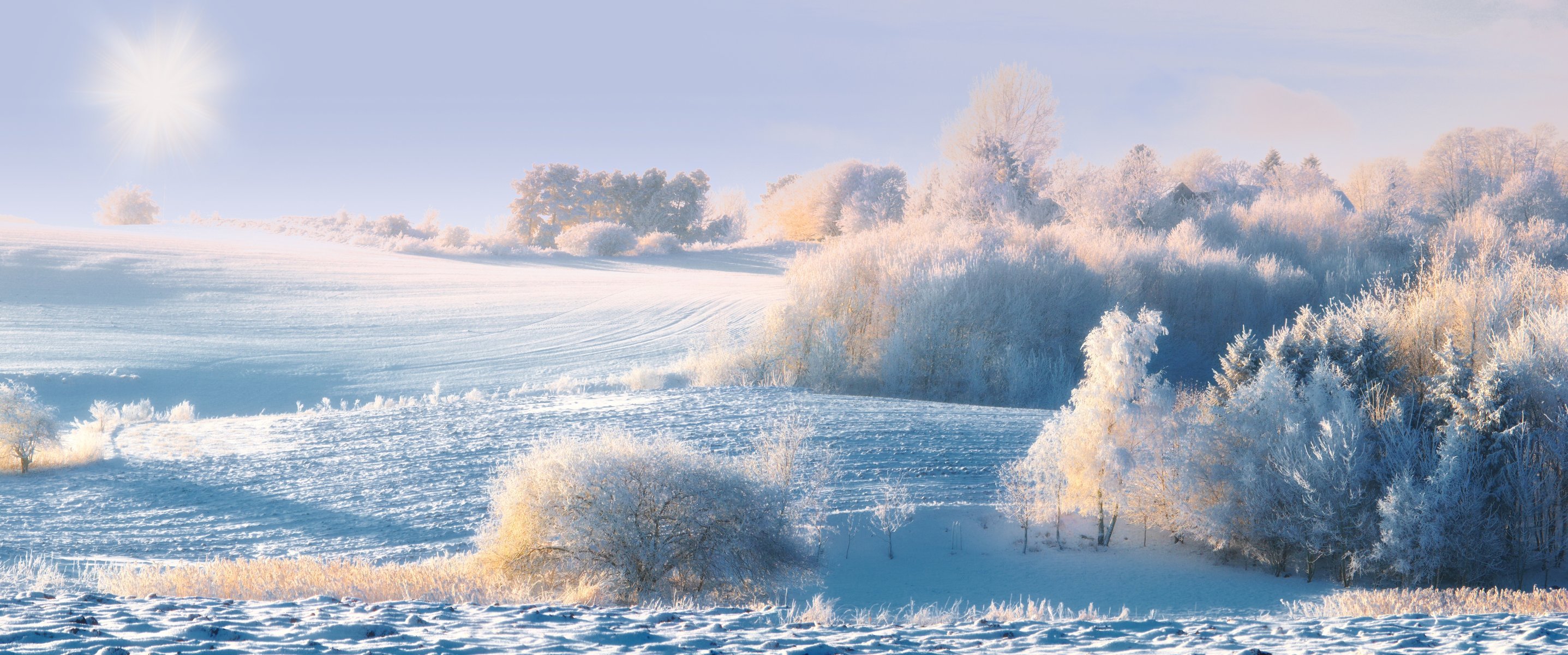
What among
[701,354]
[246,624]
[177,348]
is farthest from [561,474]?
[177,348]

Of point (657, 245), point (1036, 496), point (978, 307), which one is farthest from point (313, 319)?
point (1036, 496)

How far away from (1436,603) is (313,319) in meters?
28.0

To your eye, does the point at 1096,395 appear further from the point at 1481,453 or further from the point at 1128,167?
the point at 1128,167

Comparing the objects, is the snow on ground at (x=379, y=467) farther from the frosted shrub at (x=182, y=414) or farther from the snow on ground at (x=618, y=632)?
the snow on ground at (x=618, y=632)

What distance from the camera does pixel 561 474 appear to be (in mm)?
7887

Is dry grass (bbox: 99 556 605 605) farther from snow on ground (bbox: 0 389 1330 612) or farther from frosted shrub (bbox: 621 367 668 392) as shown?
frosted shrub (bbox: 621 367 668 392)

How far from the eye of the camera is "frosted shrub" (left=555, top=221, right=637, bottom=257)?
157 ft

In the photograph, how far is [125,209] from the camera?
62000 millimetres

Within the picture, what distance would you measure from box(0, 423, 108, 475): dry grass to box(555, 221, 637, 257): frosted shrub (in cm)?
3315

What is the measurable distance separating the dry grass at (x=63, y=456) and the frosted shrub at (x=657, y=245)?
3399 cm

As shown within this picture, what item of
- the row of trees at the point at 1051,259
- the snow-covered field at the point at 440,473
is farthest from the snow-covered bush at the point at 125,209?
the row of trees at the point at 1051,259

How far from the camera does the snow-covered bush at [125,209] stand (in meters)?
62.0

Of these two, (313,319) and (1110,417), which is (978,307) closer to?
(1110,417)

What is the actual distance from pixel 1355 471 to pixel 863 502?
188 inches
